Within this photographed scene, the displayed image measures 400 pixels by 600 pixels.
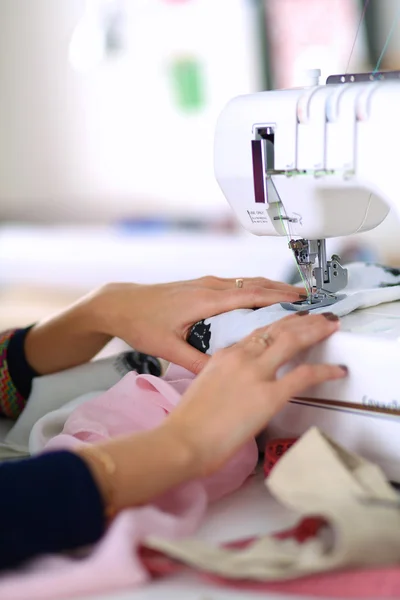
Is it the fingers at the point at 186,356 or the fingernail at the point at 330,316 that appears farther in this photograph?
the fingers at the point at 186,356

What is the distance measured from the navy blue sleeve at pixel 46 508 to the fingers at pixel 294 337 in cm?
32

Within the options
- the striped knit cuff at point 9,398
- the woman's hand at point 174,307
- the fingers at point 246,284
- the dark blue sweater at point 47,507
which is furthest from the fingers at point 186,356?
the dark blue sweater at point 47,507

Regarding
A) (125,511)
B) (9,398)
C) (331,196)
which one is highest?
(331,196)

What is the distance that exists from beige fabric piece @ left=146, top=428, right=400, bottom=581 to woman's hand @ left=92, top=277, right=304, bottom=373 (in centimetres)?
44

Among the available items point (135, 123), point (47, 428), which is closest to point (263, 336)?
point (47, 428)

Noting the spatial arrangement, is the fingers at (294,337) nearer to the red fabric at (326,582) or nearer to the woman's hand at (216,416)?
the woman's hand at (216,416)

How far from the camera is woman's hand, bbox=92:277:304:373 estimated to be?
4.81 ft

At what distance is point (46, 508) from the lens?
0.94 metres

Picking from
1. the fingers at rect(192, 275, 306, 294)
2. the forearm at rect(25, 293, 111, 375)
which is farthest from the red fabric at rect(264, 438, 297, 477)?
the forearm at rect(25, 293, 111, 375)

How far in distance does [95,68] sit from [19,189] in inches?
34.7

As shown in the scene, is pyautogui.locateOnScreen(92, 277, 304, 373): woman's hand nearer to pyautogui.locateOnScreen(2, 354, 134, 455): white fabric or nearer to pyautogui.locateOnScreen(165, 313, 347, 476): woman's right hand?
pyautogui.locateOnScreen(2, 354, 134, 455): white fabric

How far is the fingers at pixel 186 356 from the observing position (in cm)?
144

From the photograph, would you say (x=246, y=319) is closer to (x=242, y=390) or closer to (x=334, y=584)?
(x=242, y=390)

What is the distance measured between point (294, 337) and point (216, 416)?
8.5 inches
